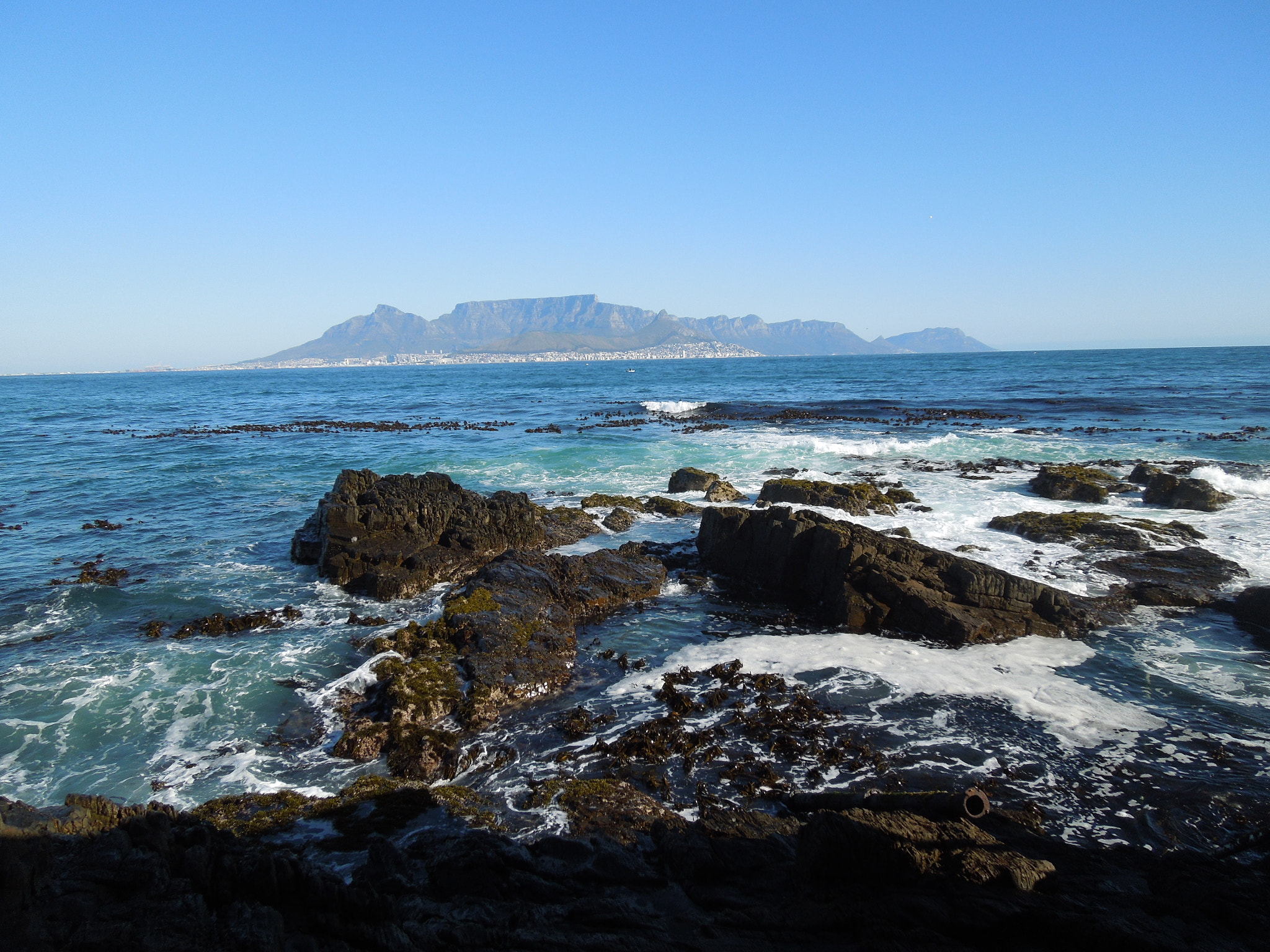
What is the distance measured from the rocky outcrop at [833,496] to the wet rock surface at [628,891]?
14716mm

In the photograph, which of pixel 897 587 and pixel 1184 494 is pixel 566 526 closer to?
pixel 897 587

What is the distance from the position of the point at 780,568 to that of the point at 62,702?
44.6 feet

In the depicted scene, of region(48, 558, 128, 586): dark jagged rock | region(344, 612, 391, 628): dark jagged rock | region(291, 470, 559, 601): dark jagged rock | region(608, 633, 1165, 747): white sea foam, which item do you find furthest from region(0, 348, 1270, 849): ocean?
region(291, 470, 559, 601): dark jagged rock

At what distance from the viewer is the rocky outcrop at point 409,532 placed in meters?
15.6

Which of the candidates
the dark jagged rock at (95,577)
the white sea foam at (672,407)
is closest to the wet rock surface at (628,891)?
the dark jagged rock at (95,577)

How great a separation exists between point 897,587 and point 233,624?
13.6m

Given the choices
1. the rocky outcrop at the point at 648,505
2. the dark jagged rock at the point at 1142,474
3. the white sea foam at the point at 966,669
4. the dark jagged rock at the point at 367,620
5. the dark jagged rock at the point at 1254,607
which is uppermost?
the dark jagged rock at the point at 1142,474

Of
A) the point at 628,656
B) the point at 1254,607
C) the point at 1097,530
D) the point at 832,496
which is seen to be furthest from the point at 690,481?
the point at 1254,607

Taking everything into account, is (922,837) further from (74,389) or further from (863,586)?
(74,389)

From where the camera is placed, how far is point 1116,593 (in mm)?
13984

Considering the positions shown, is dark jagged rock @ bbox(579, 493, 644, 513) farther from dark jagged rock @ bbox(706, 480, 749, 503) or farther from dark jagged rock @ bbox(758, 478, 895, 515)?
dark jagged rock @ bbox(758, 478, 895, 515)

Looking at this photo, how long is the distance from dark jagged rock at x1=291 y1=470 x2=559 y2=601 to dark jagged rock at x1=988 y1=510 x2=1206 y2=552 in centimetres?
1341

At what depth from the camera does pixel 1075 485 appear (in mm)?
22281

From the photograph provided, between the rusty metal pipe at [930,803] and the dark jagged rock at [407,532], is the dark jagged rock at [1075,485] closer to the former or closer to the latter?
the dark jagged rock at [407,532]
